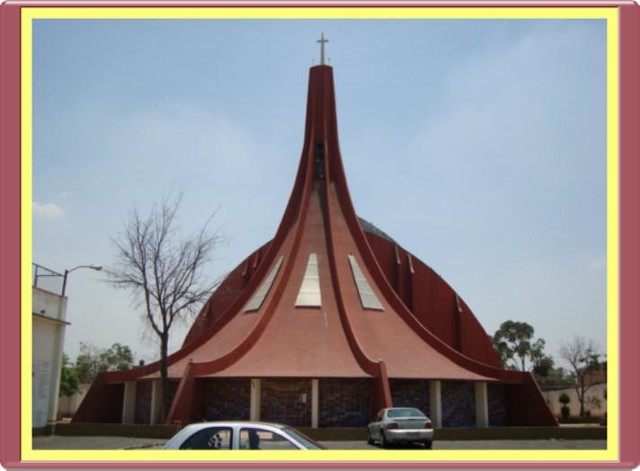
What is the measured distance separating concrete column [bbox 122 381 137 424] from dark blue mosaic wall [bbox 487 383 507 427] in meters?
15.3

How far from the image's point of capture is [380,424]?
1769 cm

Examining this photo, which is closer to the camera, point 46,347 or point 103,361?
point 46,347

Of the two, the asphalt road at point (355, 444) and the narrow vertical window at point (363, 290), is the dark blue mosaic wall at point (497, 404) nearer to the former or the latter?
the asphalt road at point (355, 444)

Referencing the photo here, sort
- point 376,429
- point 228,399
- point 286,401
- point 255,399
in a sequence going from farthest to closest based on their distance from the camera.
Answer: point 228,399 < point 286,401 < point 255,399 < point 376,429

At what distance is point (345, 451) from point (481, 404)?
68.7 feet

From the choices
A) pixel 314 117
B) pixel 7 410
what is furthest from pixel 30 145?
pixel 314 117

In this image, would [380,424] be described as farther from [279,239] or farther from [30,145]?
[279,239]

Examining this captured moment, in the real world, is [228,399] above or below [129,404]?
above

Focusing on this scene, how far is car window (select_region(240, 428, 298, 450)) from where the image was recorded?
8023 millimetres

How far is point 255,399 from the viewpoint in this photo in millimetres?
24344

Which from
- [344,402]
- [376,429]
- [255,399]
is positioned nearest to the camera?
[376,429]

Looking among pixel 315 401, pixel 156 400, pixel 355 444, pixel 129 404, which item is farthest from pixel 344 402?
pixel 129 404

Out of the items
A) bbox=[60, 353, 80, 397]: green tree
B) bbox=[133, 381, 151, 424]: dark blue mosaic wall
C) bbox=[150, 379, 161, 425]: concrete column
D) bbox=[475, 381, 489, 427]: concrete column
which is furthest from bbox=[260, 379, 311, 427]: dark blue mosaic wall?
bbox=[60, 353, 80, 397]: green tree

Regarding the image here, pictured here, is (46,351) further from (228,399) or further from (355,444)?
(355,444)
